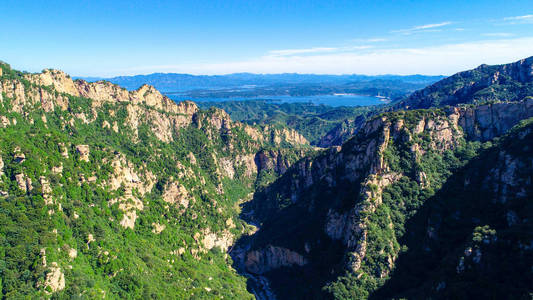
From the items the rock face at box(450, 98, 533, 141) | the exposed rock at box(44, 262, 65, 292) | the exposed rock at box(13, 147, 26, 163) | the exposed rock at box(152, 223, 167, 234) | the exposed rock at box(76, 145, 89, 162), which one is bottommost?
the exposed rock at box(152, 223, 167, 234)

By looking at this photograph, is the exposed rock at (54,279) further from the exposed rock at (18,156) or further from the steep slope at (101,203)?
the exposed rock at (18,156)

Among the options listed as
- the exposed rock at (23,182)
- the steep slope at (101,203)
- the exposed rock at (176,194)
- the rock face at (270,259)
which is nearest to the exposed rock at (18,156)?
the steep slope at (101,203)

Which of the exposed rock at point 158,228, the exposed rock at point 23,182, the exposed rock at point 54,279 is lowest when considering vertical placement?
the exposed rock at point 158,228

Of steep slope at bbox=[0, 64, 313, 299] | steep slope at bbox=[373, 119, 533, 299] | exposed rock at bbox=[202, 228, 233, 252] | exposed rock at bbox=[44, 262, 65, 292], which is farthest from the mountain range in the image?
exposed rock at bbox=[202, 228, 233, 252]

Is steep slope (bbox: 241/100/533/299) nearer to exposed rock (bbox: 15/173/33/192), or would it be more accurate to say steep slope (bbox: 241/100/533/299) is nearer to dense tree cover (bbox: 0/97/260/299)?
dense tree cover (bbox: 0/97/260/299)

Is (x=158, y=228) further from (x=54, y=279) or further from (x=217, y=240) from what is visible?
(x=54, y=279)
